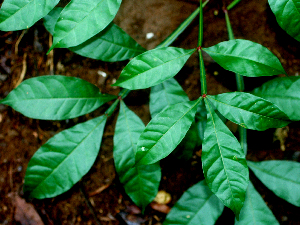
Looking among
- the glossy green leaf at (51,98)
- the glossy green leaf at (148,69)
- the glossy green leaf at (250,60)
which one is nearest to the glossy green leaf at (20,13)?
the glossy green leaf at (51,98)

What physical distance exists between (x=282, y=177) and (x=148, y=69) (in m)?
0.92

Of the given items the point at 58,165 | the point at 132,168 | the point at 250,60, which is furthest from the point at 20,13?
the point at 250,60

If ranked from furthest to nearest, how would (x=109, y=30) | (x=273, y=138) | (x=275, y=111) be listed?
(x=273, y=138) < (x=109, y=30) < (x=275, y=111)

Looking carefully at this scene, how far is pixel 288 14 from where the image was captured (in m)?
0.99

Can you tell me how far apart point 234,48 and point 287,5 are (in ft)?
0.85

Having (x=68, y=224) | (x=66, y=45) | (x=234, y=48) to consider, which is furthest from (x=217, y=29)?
(x=68, y=224)

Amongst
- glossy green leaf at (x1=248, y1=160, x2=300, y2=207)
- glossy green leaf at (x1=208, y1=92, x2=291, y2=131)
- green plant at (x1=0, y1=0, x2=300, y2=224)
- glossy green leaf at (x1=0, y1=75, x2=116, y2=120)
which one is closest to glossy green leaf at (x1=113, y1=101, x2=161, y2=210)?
green plant at (x1=0, y1=0, x2=300, y2=224)

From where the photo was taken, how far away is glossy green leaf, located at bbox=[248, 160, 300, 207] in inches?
49.1

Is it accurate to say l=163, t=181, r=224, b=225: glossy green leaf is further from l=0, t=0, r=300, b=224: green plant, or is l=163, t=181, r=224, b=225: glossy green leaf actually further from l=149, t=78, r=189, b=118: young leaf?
l=149, t=78, r=189, b=118: young leaf

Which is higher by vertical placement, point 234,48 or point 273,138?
point 234,48

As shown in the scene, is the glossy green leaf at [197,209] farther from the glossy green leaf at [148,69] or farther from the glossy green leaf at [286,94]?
the glossy green leaf at [148,69]

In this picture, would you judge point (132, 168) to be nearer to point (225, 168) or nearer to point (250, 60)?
point (225, 168)

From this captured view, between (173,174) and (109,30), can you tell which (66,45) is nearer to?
(109,30)

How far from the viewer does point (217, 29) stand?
1.50 m
